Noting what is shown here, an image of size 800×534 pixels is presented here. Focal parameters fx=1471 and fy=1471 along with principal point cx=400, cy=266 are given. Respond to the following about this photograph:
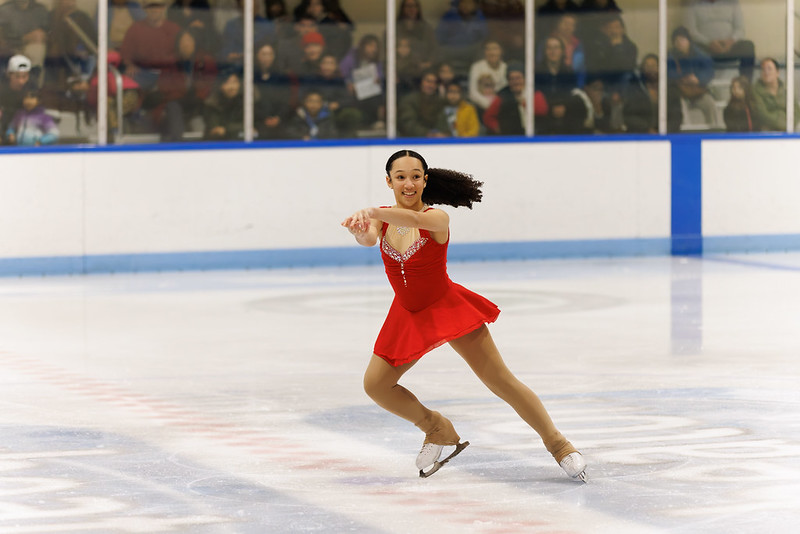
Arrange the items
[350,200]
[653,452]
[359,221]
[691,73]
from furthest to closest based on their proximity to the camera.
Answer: [691,73] < [350,200] < [653,452] < [359,221]

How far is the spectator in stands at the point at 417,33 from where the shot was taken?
13.6 meters

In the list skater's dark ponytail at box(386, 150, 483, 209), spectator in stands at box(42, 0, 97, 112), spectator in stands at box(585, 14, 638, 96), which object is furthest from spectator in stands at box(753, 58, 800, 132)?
skater's dark ponytail at box(386, 150, 483, 209)

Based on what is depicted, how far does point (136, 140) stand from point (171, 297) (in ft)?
8.31

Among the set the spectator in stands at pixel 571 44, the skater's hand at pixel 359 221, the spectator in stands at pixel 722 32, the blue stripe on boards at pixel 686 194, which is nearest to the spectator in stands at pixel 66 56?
the spectator in stands at pixel 571 44

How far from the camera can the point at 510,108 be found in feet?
45.8

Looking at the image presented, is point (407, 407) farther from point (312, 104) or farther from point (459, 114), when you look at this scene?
point (459, 114)

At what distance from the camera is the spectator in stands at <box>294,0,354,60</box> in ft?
43.9

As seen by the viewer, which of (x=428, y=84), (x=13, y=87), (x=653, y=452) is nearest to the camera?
(x=653, y=452)

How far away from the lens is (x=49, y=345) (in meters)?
8.48

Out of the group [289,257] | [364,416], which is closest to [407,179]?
[364,416]

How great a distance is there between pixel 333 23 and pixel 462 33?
125 centimetres

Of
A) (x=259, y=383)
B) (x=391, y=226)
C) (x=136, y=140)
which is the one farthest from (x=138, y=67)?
(x=391, y=226)

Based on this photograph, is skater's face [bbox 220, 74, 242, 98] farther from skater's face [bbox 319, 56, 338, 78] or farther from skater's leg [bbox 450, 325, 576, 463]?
skater's leg [bbox 450, 325, 576, 463]

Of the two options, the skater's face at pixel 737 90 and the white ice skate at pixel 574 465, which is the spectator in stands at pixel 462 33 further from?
the white ice skate at pixel 574 465
